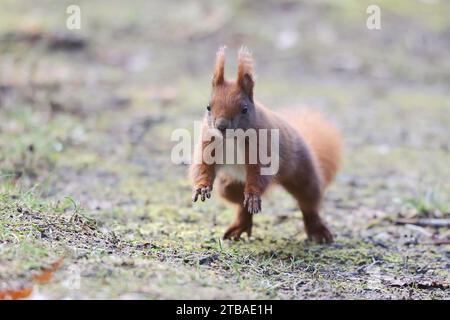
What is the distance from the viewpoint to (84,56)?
9.20m

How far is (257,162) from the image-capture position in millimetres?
3848

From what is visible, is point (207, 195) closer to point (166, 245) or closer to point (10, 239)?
point (166, 245)

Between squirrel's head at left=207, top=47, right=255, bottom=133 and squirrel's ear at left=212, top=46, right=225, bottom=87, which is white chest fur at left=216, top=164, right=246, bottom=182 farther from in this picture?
squirrel's ear at left=212, top=46, right=225, bottom=87

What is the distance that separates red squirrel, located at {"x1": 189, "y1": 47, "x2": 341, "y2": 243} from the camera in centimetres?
374

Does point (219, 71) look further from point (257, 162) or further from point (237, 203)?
point (237, 203)

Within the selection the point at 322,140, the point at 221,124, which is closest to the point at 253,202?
the point at 221,124

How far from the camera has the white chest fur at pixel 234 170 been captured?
3.92 meters

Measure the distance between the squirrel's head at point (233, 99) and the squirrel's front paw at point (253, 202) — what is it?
0.36 metres

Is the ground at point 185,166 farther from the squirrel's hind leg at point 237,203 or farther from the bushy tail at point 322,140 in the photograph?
the bushy tail at point 322,140

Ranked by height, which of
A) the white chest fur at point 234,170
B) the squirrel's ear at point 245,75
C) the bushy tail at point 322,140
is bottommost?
the white chest fur at point 234,170

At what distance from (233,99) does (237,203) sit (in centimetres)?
81

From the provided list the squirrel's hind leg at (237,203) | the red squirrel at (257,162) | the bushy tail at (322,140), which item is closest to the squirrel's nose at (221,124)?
the red squirrel at (257,162)

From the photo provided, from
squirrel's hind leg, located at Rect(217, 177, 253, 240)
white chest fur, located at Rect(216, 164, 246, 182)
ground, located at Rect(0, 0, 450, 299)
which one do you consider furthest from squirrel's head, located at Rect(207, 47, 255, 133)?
ground, located at Rect(0, 0, 450, 299)
